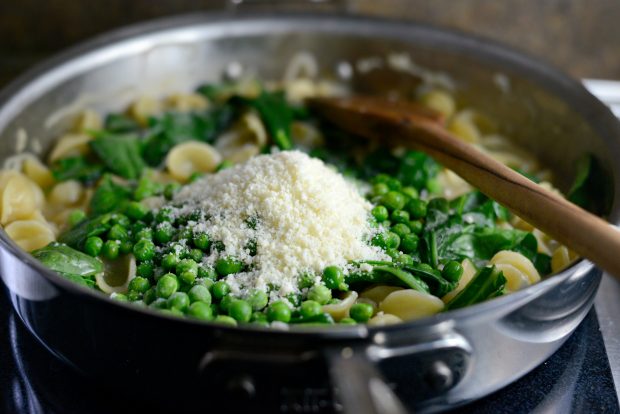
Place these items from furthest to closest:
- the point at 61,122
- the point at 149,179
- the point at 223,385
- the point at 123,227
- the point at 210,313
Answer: the point at 61,122
the point at 149,179
the point at 123,227
the point at 210,313
the point at 223,385

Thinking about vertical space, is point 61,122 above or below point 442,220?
above

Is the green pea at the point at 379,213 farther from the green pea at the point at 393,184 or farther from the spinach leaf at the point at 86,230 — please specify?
the spinach leaf at the point at 86,230

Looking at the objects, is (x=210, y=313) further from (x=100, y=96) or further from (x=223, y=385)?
(x=100, y=96)

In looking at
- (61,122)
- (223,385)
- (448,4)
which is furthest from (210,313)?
(448,4)

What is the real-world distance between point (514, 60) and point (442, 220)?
3.69 ft

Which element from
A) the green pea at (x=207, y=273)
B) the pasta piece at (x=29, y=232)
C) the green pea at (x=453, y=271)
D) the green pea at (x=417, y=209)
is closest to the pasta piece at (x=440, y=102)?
the green pea at (x=417, y=209)

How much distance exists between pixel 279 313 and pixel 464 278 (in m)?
0.70

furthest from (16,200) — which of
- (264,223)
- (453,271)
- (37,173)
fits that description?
(453,271)

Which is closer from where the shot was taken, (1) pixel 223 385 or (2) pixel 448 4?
(1) pixel 223 385

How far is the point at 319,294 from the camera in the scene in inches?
88.1

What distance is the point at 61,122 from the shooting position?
341 centimetres

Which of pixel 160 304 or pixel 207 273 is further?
pixel 207 273

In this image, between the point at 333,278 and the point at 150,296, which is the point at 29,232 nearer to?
the point at 150,296

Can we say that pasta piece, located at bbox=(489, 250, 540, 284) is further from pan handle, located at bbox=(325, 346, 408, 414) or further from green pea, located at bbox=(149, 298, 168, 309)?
green pea, located at bbox=(149, 298, 168, 309)
